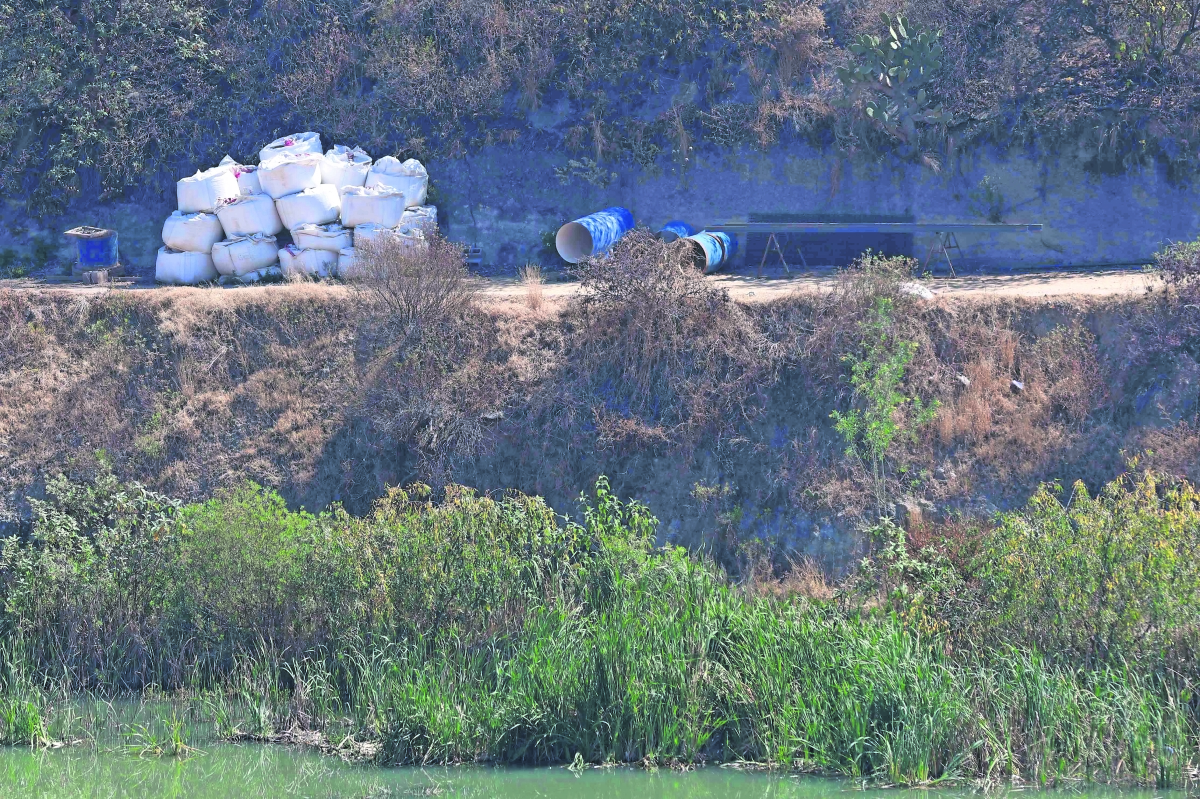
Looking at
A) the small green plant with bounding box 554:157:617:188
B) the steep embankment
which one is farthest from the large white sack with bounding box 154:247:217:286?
the small green plant with bounding box 554:157:617:188

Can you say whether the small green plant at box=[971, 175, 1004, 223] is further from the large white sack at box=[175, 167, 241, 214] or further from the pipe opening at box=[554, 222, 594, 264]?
the large white sack at box=[175, 167, 241, 214]

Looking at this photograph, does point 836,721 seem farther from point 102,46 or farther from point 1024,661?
point 102,46

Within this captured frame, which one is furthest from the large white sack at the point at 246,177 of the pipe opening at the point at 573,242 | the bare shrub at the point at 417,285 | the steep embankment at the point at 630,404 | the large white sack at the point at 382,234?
the pipe opening at the point at 573,242

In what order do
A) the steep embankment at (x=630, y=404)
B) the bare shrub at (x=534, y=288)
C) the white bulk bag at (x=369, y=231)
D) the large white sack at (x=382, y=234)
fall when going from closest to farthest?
the steep embankment at (x=630, y=404), the bare shrub at (x=534, y=288), the large white sack at (x=382, y=234), the white bulk bag at (x=369, y=231)

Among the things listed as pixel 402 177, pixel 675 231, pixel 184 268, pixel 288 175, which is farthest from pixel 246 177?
pixel 675 231

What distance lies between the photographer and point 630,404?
18422 mm

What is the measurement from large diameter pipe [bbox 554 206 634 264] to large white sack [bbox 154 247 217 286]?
5268mm

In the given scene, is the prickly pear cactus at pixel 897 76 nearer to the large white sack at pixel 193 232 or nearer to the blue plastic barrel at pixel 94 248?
the large white sack at pixel 193 232

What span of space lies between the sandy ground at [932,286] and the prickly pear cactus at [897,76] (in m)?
2.85

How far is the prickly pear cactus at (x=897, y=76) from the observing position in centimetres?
2155

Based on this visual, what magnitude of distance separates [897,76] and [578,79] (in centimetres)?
535

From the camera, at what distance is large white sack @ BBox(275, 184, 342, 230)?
21375 millimetres

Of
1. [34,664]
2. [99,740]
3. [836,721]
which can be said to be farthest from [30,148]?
[836,721]

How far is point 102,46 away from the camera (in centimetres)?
2520
